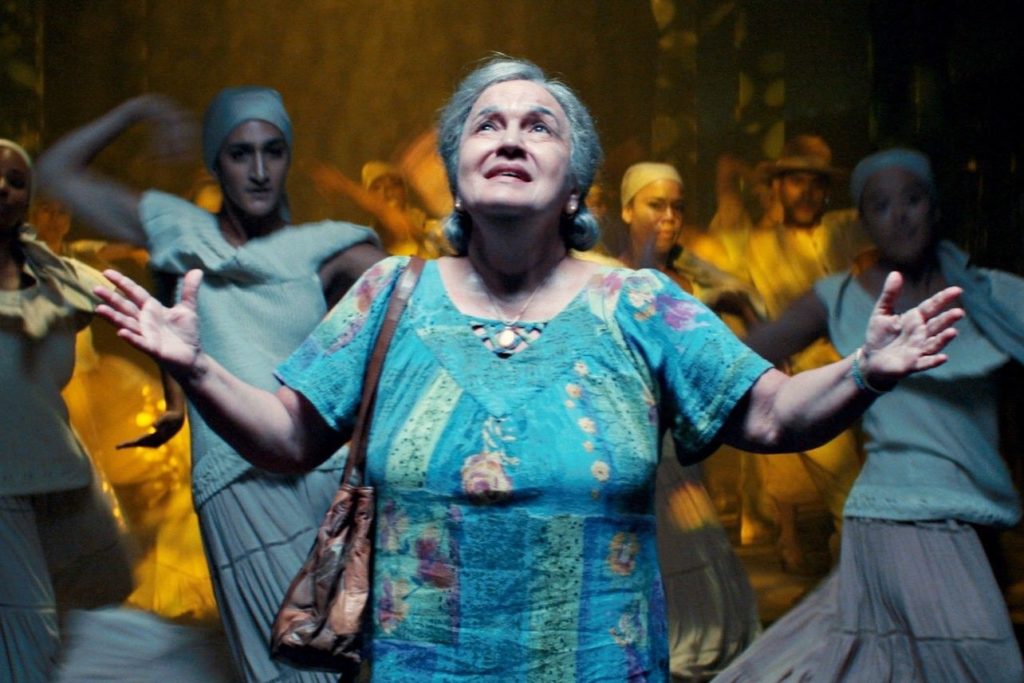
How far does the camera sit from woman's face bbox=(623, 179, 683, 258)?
4.93 meters

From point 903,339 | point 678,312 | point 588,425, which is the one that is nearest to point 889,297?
point 903,339

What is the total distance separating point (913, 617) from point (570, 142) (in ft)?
7.77

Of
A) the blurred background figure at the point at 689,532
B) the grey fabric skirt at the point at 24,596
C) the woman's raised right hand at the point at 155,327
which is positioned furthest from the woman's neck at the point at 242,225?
the woman's raised right hand at the point at 155,327

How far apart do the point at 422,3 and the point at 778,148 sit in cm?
131

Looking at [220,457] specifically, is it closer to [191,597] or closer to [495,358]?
[191,597]

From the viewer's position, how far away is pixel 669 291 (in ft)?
7.82

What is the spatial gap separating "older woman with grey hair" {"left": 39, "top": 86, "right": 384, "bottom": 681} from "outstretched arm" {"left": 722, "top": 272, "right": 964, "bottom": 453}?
2.03 meters

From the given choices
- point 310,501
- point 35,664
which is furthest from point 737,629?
point 35,664

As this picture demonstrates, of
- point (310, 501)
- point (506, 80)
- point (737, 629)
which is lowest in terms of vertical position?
point (737, 629)

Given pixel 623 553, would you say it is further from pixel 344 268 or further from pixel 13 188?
pixel 13 188

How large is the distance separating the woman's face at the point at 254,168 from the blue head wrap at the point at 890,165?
182 centimetres

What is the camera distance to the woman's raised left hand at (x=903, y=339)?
2123 mm

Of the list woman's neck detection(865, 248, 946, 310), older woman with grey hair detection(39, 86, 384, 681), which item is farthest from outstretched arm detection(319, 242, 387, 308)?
woman's neck detection(865, 248, 946, 310)

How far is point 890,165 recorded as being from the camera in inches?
190
